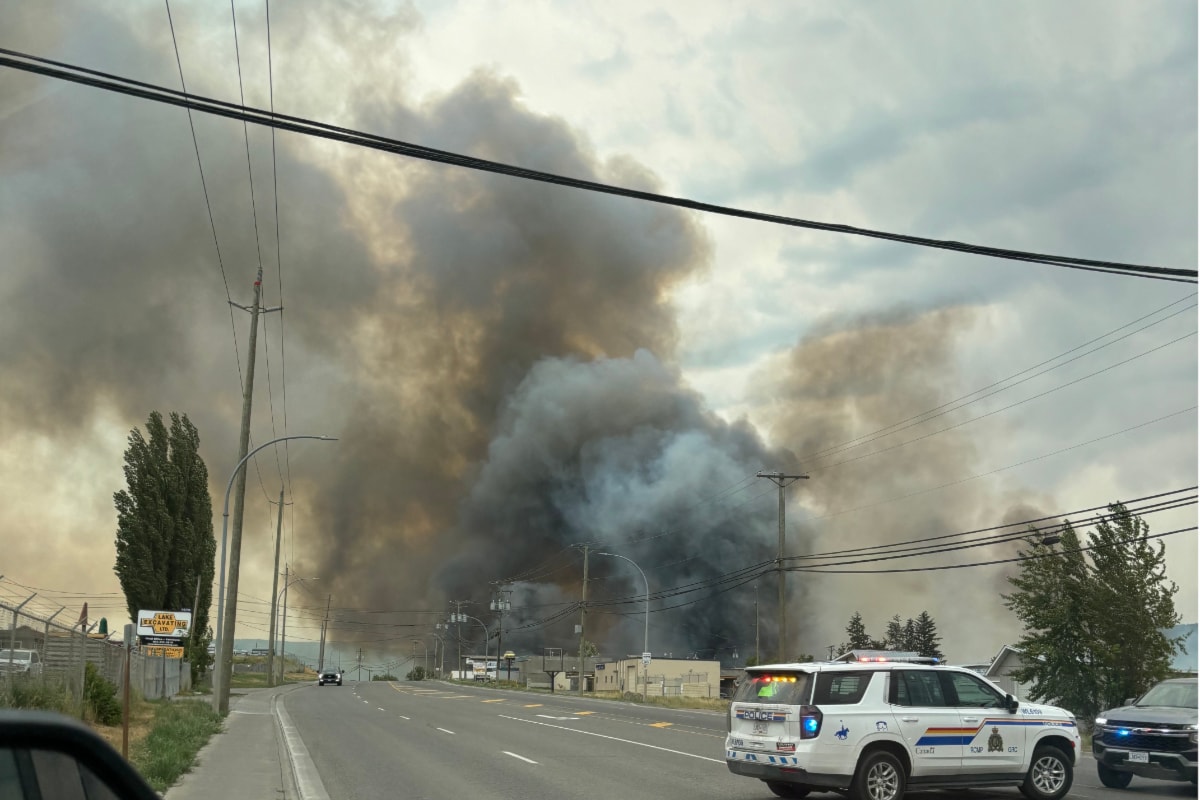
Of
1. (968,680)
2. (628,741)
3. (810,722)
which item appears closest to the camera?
(810,722)

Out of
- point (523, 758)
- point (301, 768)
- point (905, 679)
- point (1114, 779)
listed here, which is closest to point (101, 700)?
point (301, 768)

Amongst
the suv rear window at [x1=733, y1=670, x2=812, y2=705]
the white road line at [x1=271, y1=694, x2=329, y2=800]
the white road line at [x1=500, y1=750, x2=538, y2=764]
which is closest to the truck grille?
the suv rear window at [x1=733, y1=670, x2=812, y2=705]

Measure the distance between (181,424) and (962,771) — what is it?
4806cm

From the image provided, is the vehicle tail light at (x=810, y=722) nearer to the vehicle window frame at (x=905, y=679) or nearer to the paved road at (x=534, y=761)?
the vehicle window frame at (x=905, y=679)

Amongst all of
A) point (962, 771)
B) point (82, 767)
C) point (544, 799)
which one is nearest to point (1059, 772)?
point (962, 771)

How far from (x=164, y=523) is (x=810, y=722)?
44.7 meters

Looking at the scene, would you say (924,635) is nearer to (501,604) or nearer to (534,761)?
(501,604)

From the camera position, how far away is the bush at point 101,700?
25.2 metres

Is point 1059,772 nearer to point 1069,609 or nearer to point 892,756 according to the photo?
point 892,756

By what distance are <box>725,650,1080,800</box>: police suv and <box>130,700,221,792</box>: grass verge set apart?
7667mm

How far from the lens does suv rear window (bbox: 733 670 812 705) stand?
1395 centimetres

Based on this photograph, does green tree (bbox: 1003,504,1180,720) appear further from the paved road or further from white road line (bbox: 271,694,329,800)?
white road line (bbox: 271,694,329,800)

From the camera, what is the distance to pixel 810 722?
13.6 meters

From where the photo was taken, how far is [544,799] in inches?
584
